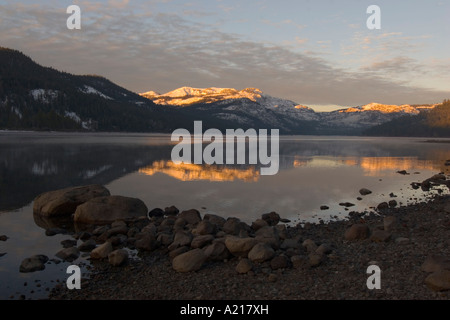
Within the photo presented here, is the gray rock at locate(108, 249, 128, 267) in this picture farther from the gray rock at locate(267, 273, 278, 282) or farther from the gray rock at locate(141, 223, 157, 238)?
the gray rock at locate(267, 273, 278, 282)

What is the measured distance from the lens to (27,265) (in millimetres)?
13516

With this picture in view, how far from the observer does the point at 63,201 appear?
890 inches

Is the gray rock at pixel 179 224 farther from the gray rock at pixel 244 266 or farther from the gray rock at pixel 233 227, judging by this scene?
the gray rock at pixel 244 266

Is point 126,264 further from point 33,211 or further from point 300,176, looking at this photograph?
point 300,176

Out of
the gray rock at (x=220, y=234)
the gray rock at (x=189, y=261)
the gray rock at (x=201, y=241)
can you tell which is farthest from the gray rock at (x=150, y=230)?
the gray rock at (x=189, y=261)

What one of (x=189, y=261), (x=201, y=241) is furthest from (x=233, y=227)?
(x=189, y=261)

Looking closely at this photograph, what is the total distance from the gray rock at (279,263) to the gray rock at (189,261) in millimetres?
2593

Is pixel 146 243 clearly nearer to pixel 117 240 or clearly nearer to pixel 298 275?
pixel 117 240

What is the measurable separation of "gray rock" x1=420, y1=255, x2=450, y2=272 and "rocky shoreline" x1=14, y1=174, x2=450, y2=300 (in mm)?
A: 30

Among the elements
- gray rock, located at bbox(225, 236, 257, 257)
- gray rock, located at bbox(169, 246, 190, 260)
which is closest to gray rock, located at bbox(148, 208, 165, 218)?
gray rock, located at bbox(169, 246, 190, 260)

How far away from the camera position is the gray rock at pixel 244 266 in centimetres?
1263

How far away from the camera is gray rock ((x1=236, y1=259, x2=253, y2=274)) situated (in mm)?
12633

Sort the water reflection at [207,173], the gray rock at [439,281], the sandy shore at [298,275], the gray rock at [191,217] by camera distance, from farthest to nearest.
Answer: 1. the water reflection at [207,173]
2. the gray rock at [191,217]
3. the sandy shore at [298,275]
4. the gray rock at [439,281]
